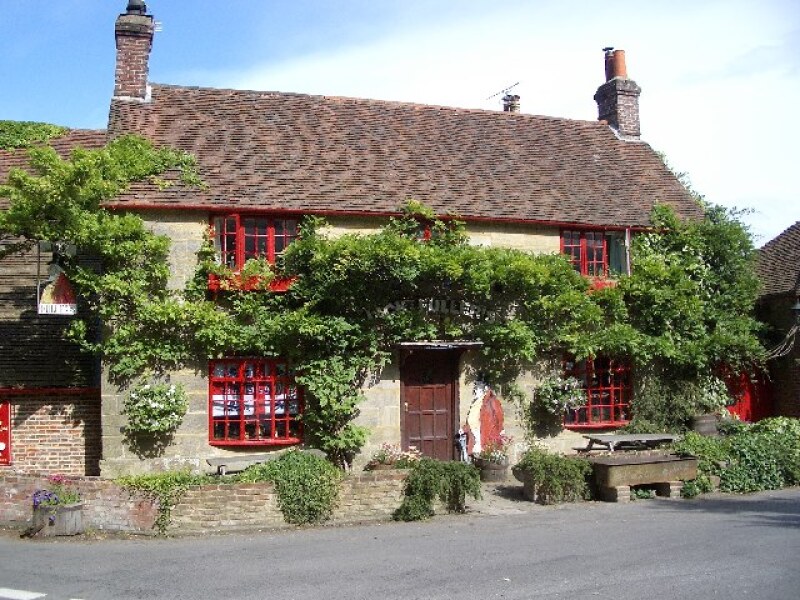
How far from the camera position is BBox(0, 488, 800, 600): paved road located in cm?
878

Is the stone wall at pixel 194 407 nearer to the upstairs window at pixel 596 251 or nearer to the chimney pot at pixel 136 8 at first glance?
the upstairs window at pixel 596 251

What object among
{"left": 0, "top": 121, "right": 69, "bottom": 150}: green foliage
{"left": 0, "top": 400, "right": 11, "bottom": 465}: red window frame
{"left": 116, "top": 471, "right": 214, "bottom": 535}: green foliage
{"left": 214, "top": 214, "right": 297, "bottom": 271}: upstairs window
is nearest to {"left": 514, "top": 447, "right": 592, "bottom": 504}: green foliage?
{"left": 116, "top": 471, "right": 214, "bottom": 535}: green foliage

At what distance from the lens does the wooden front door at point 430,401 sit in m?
16.1

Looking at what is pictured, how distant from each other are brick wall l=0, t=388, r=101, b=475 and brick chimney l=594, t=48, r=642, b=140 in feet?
48.8

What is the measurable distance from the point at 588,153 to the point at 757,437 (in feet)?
26.9

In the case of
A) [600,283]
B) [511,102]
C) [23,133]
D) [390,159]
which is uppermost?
[511,102]

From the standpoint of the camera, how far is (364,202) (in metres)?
16.2

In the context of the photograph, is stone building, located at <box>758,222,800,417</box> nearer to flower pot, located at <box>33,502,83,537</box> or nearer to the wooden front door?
the wooden front door

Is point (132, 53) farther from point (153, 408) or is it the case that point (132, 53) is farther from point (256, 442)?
point (256, 442)

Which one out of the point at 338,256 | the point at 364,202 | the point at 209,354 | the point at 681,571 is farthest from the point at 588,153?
the point at 681,571

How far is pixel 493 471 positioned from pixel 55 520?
769 cm

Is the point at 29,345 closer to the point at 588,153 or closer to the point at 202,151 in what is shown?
the point at 202,151

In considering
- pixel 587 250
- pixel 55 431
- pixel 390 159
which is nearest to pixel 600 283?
pixel 587 250

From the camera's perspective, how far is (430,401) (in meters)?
16.3
